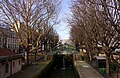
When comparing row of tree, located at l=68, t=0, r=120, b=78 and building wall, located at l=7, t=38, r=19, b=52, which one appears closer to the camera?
row of tree, located at l=68, t=0, r=120, b=78

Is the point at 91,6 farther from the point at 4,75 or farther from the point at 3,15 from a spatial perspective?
the point at 3,15

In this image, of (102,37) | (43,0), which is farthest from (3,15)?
(102,37)

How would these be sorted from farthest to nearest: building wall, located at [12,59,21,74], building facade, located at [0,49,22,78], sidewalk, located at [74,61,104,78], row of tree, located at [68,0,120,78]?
building wall, located at [12,59,21,74] → sidewalk, located at [74,61,104,78] → building facade, located at [0,49,22,78] → row of tree, located at [68,0,120,78]

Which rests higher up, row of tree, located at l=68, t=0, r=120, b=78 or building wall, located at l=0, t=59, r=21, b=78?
row of tree, located at l=68, t=0, r=120, b=78

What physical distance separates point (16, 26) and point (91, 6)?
18.0 meters

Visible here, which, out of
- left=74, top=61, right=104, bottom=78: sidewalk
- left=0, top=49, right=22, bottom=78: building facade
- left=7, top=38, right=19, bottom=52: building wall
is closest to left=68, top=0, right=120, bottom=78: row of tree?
left=74, top=61, right=104, bottom=78: sidewalk

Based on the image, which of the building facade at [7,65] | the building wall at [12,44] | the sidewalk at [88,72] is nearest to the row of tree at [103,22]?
the sidewalk at [88,72]

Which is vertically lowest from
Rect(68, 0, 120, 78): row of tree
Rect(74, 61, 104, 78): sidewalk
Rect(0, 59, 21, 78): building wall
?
Rect(74, 61, 104, 78): sidewalk

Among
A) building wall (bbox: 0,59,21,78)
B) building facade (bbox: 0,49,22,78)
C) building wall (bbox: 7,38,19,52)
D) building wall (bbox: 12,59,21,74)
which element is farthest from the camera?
building wall (bbox: 7,38,19,52)

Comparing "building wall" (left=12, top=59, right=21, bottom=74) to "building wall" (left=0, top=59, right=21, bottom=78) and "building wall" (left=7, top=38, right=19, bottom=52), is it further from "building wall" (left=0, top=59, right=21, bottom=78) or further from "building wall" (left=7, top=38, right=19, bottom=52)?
"building wall" (left=7, top=38, right=19, bottom=52)

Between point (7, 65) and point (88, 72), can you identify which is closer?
point (7, 65)

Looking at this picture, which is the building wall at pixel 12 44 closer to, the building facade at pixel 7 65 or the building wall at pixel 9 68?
the building wall at pixel 9 68

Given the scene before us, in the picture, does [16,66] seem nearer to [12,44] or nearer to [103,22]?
[103,22]

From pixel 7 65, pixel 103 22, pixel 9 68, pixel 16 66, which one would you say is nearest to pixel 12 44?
pixel 16 66
